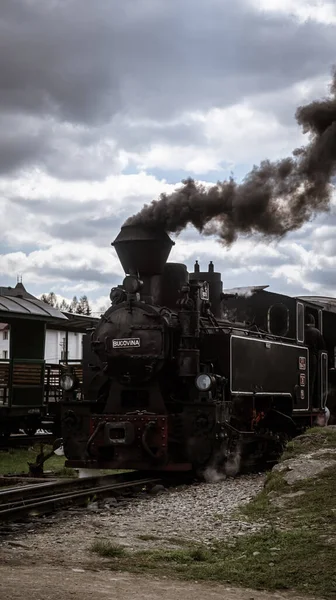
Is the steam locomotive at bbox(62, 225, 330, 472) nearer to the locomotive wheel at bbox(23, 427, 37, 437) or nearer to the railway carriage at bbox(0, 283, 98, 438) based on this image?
the railway carriage at bbox(0, 283, 98, 438)

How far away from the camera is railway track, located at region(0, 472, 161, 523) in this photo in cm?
835

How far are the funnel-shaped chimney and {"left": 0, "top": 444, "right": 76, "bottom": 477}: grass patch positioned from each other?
334 cm

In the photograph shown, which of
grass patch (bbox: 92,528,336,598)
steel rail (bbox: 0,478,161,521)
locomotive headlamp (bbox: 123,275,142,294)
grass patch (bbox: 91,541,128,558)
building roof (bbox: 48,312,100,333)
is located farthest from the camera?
building roof (bbox: 48,312,100,333)

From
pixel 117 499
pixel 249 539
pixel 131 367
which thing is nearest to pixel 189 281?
pixel 131 367

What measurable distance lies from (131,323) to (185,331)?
32.7 inches

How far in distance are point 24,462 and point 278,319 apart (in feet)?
18.4

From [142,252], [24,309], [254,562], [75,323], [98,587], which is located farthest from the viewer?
[75,323]

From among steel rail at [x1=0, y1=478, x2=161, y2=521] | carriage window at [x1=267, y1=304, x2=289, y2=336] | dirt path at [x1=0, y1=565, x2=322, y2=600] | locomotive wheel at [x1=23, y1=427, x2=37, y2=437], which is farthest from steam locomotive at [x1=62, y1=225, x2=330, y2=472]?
locomotive wheel at [x1=23, y1=427, x2=37, y2=437]

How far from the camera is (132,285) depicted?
11.8m

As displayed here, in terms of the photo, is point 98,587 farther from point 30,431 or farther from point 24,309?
point 30,431

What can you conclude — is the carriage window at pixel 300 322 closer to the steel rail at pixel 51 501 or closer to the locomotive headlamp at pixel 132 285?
the locomotive headlamp at pixel 132 285

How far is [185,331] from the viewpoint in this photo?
11836 millimetres

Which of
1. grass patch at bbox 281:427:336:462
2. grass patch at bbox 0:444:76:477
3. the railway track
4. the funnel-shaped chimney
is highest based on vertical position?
the funnel-shaped chimney

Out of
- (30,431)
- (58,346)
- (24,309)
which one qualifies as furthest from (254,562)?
(58,346)
